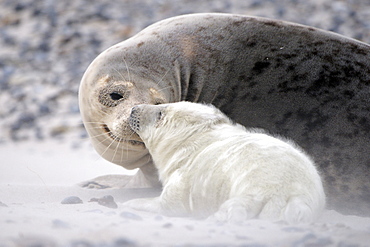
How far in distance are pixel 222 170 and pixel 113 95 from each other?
1634mm

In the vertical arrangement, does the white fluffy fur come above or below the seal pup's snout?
below

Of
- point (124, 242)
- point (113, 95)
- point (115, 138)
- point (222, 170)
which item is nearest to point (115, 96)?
point (113, 95)

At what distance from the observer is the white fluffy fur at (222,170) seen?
2941mm

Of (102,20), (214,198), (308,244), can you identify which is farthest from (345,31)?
(308,244)

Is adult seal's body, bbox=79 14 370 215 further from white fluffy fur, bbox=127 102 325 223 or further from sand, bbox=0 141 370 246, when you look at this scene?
sand, bbox=0 141 370 246

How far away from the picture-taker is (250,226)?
2617mm

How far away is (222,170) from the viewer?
3.20m

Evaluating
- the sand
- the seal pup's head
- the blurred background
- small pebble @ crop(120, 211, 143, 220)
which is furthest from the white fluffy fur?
the blurred background

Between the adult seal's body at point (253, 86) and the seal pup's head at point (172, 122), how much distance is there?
43cm

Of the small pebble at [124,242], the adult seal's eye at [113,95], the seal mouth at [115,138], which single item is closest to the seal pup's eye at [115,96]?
the adult seal's eye at [113,95]

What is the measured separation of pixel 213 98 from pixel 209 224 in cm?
214

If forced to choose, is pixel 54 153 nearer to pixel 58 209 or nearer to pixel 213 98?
pixel 213 98

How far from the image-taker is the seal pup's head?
3.67 m

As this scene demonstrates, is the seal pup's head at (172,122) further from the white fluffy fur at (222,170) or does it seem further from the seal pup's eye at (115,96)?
the seal pup's eye at (115,96)
